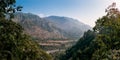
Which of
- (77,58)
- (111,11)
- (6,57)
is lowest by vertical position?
(77,58)

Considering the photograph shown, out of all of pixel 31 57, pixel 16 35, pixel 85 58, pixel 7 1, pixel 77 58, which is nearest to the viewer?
pixel 7 1

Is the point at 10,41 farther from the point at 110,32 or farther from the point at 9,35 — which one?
the point at 110,32

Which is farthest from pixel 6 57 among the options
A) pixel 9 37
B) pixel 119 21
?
pixel 119 21

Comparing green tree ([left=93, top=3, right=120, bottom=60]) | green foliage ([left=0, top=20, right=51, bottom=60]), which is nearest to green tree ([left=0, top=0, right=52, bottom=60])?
green foliage ([left=0, top=20, right=51, bottom=60])

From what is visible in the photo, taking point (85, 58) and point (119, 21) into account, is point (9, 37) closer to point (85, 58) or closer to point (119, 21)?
point (119, 21)

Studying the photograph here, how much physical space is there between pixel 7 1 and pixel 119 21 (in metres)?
14.4

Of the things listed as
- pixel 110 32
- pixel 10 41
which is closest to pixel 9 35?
pixel 10 41

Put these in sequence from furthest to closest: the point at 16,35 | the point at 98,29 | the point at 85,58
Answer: the point at 85,58 < the point at 16,35 < the point at 98,29

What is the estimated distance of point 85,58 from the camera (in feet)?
293

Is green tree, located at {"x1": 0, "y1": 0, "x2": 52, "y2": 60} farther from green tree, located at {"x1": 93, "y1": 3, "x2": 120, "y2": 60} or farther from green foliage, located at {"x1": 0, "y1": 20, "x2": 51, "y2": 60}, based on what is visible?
green tree, located at {"x1": 93, "y1": 3, "x2": 120, "y2": 60}

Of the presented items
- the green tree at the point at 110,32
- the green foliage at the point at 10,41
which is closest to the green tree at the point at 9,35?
the green foliage at the point at 10,41

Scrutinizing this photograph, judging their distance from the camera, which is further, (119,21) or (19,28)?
(19,28)

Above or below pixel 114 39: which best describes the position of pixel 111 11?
above

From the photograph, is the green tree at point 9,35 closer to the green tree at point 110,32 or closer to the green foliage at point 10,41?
the green foliage at point 10,41
